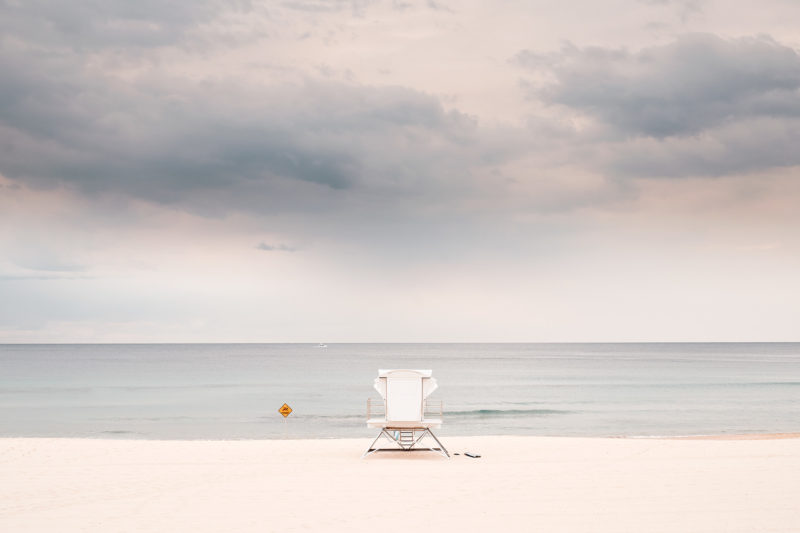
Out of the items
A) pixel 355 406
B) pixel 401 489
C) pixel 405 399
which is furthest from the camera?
pixel 355 406

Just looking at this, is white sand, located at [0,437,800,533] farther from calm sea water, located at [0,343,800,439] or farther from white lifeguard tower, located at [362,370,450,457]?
calm sea water, located at [0,343,800,439]

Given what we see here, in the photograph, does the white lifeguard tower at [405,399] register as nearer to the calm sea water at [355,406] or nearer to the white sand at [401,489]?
the white sand at [401,489]

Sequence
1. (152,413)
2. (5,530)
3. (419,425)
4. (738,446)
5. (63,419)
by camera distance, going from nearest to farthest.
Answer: (5,530)
(419,425)
(738,446)
(63,419)
(152,413)

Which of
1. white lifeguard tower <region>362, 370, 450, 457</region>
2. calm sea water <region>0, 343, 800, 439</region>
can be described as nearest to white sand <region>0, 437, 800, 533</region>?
white lifeguard tower <region>362, 370, 450, 457</region>

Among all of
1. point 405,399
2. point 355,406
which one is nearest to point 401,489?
A: point 405,399

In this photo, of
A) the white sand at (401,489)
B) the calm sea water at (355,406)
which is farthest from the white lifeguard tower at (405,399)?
the calm sea water at (355,406)

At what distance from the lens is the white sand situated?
24.1ft

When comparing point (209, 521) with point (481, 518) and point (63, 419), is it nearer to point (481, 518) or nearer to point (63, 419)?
point (481, 518)

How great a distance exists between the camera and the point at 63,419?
98.2 feet

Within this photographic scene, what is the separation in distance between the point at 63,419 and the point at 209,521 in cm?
2579

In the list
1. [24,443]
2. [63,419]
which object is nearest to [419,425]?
[24,443]

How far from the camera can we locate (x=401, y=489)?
927 centimetres

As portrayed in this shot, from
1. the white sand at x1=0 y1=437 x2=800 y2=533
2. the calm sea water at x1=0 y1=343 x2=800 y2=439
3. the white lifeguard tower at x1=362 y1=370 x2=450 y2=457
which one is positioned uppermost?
the white lifeguard tower at x1=362 y1=370 x2=450 y2=457

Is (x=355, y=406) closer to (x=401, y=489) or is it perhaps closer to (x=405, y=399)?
(x=405, y=399)
